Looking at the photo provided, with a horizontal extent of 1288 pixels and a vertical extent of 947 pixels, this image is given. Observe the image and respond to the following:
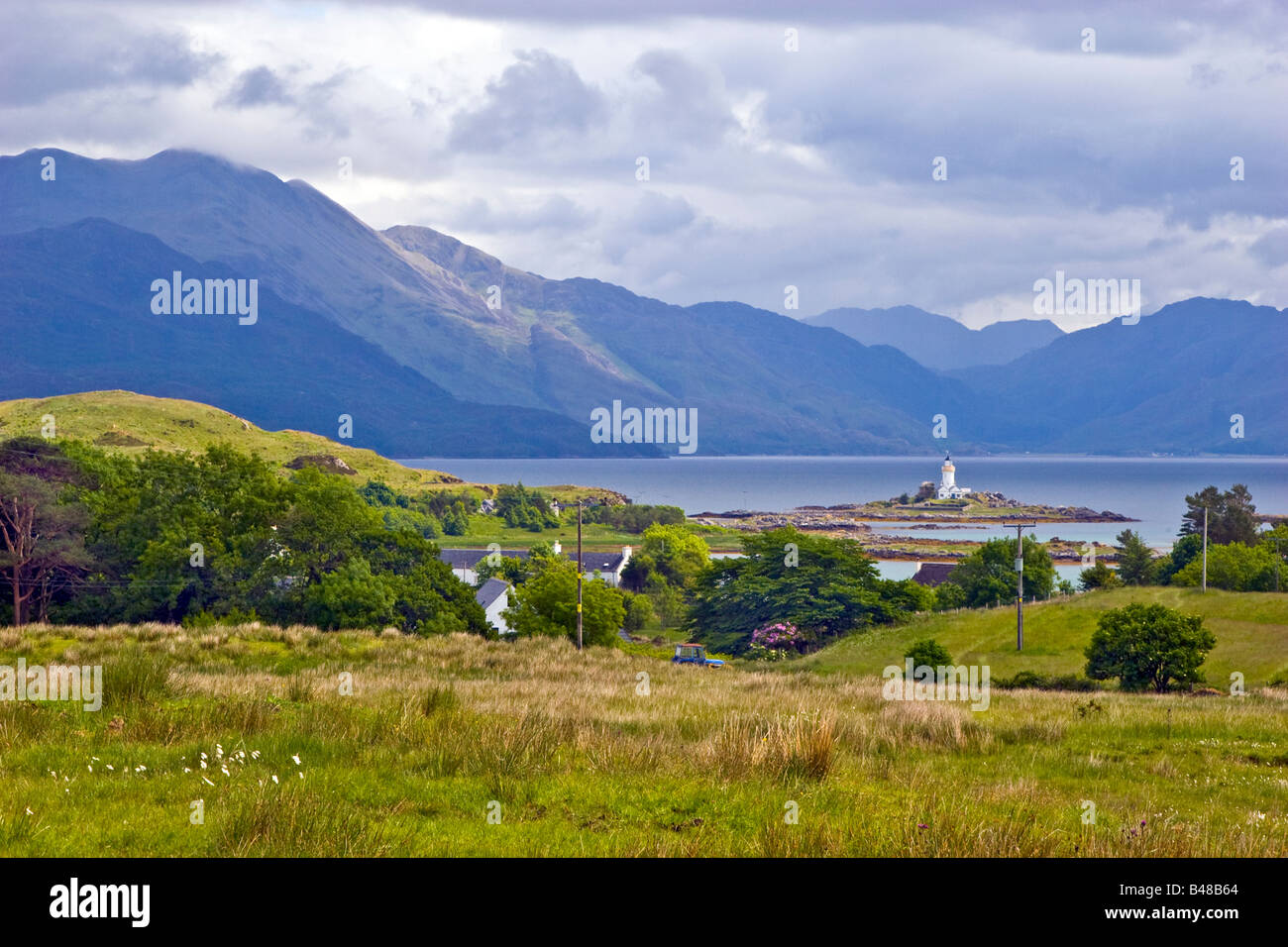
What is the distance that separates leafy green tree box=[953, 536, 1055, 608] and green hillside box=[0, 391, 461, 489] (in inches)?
3739

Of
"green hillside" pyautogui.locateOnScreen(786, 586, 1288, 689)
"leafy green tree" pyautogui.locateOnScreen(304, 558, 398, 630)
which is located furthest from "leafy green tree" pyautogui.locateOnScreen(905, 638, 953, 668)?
"leafy green tree" pyautogui.locateOnScreen(304, 558, 398, 630)

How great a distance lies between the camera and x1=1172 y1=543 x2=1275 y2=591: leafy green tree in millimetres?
84625

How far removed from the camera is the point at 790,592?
79.4 m

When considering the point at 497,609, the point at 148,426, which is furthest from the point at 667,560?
the point at 148,426

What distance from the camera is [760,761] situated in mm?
9266

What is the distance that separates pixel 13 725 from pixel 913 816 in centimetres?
886

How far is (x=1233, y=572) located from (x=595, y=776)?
3673 inches

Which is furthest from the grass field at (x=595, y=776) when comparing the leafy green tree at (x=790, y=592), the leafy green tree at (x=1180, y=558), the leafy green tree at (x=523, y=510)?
the leafy green tree at (x=523, y=510)

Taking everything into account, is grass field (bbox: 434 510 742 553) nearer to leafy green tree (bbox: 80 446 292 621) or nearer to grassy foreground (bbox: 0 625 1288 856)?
leafy green tree (bbox: 80 446 292 621)

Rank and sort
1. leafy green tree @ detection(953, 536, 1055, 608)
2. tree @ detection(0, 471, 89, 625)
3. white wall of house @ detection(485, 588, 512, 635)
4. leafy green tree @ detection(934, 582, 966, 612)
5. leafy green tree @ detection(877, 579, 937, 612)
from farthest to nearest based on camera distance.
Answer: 1. white wall of house @ detection(485, 588, 512, 635)
2. leafy green tree @ detection(934, 582, 966, 612)
3. leafy green tree @ detection(953, 536, 1055, 608)
4. leafy green tree @ detection(877, 579, 937, 612)
5. tree @ detection(0, 471, 89, 625)

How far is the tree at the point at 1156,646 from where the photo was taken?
33.2 meters
